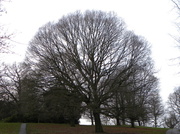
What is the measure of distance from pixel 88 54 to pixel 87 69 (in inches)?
59.6

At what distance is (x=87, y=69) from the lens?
2059cm

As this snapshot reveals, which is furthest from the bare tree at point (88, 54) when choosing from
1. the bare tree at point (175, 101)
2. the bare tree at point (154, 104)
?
the bare tree at point (175, 101)

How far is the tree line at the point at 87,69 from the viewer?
19.9 m

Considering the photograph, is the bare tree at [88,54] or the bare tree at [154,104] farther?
the bare tree at [154,104]

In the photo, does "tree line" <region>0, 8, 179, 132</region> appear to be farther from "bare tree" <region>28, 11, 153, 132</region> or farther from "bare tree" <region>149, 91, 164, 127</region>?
"bare tree" <region>149, 91, 164, 127</region>

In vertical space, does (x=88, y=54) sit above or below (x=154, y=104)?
above

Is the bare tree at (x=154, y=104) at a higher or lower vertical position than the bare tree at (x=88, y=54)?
lower

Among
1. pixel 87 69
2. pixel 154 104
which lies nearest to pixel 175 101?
pixel 154 104

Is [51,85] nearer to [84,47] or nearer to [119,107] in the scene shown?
[84,47]

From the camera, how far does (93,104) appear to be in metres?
18.6

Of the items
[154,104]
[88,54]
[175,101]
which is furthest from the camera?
[175,101]

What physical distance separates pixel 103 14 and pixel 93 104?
9.44 meters

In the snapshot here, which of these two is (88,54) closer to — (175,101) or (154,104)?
(154,104)

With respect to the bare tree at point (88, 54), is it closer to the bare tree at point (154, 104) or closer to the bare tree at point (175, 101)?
the bare tree at point (154, 104)
